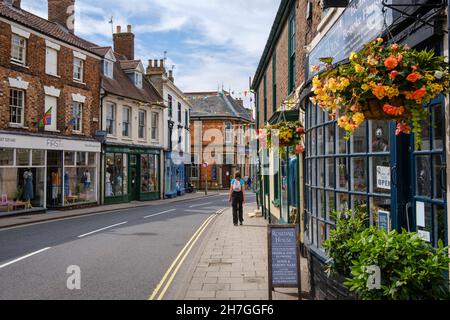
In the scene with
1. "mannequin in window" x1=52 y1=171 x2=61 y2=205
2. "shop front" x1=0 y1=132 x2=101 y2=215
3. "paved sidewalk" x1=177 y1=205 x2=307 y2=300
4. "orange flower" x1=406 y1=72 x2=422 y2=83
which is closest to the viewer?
"orange flower" x1=406 y1=72 x2=422 y2=83

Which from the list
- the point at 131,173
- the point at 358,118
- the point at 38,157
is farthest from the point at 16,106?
the point at 358,118

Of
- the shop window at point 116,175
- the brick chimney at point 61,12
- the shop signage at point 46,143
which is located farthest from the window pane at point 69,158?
the brick chimney at point 61,12

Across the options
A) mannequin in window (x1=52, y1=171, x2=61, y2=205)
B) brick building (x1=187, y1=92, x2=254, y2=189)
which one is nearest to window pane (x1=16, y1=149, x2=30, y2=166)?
mannequin in window (x1=52, y1=171, x2=61, y2=205)

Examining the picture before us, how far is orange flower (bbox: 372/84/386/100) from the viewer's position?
10.4 ft

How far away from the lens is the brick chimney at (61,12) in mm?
25359

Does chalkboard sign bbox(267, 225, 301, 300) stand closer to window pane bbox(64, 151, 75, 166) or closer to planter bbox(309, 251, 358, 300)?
planter bbox(309, 251, 358, 300)

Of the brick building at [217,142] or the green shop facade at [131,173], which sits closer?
the green shop facade at [131,173]

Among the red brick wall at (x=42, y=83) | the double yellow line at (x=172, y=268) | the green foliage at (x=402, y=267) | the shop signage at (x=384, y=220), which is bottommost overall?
the double yellow line at (x=172, y=268)

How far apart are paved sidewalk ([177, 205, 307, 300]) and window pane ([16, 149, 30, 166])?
10.2 m

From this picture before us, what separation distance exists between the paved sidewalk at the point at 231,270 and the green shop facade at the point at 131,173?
46.0ft

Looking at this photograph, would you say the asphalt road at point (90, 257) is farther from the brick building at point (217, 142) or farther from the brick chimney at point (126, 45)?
the brick building at point (217, 142)

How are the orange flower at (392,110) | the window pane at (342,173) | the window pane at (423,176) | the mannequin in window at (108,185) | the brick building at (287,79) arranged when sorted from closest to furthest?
1. the orange flower at (392,110)
2. the window pane at (423,176)
3. the window pane at (342,173)
4. the brick building at (287,79)
5. the mannequin in window at (108,185)

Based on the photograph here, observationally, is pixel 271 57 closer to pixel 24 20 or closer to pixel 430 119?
pixel 24 20

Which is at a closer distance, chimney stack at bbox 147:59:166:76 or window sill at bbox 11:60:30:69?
window sill at bbox 11:60:30:69
